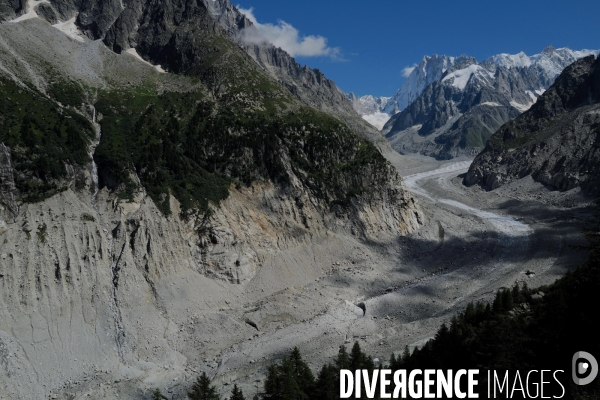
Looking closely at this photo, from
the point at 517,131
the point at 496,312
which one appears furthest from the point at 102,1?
the point at 517,131

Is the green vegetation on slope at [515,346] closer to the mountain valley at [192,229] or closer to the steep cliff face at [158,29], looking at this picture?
the mountain valley at [192,229]

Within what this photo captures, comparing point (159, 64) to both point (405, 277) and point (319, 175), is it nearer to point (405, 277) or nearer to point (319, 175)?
point (319, 175)

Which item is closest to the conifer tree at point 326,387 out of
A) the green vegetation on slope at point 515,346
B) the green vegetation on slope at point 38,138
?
the green vegetation on slope at point 515,346

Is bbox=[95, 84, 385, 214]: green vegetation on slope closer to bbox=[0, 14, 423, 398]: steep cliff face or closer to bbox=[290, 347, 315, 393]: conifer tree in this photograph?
bbox=[0, 14, 423, 398]: steep cliff face

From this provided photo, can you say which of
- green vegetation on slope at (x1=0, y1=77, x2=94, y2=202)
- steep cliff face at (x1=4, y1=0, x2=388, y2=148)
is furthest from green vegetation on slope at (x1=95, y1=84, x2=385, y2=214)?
steep cliff face at (x1=4, y1=0, x2=388, y2=148)

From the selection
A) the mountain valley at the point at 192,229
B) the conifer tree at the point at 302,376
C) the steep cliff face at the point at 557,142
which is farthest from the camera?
the steep cliff face at the point at 557,142

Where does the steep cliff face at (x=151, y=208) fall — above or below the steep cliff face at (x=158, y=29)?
below

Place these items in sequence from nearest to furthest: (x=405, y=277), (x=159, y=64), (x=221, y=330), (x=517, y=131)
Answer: (x=221, y=330) < (x=405, y=277) < (x=159, y=64) < (x=517, y=131)
